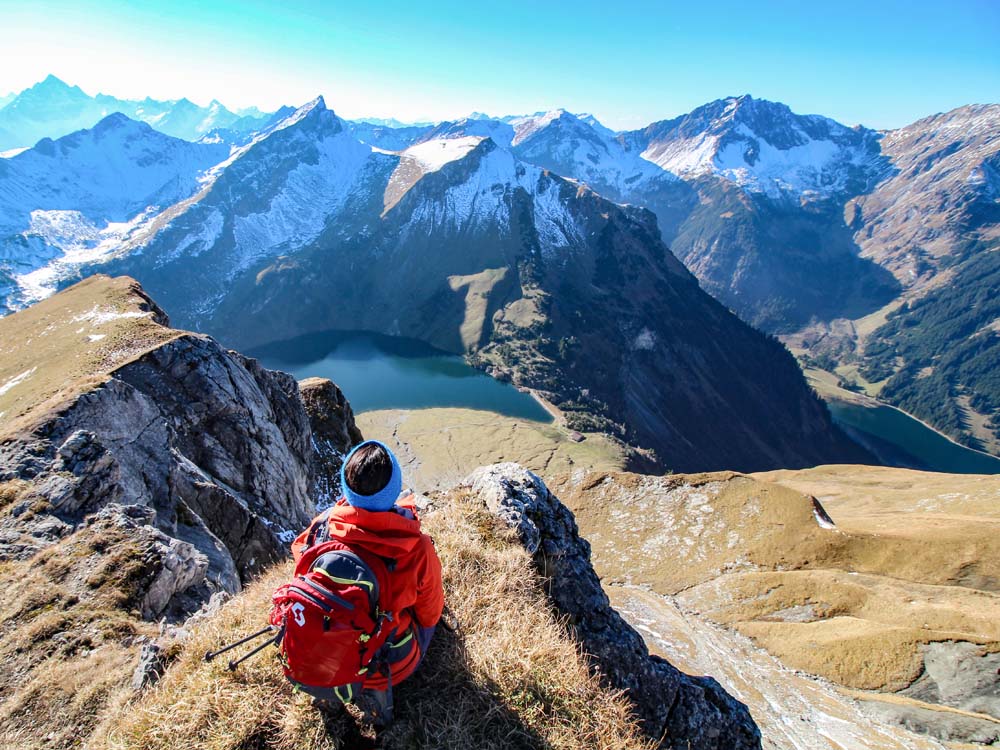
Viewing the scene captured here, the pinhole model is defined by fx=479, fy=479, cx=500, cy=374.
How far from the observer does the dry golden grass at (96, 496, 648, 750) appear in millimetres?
5867

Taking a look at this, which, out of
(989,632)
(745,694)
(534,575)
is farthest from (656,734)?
(989,632)

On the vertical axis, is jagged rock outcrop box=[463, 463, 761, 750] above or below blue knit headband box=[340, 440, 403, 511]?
below

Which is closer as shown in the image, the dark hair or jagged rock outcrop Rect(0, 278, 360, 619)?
the dark hair

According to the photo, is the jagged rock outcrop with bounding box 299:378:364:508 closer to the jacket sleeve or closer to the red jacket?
the jacket sleeve

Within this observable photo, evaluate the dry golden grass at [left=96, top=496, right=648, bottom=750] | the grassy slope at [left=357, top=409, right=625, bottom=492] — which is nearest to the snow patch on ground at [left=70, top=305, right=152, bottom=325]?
the dry golden grass at [left=96, top=496, right=648, bottom=750]

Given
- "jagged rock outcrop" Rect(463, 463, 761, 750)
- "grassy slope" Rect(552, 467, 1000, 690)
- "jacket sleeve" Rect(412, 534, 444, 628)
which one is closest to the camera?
"jacket sleeve" Rect(412, 534, 444, 628)

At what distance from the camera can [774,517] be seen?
48.0 m

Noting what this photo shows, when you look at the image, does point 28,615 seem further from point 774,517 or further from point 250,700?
point 774,517

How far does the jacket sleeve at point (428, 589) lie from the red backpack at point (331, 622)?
0.73 metres

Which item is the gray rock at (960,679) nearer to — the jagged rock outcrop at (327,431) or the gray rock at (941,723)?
the gray rock at (941,723)

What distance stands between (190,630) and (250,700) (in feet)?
9.27

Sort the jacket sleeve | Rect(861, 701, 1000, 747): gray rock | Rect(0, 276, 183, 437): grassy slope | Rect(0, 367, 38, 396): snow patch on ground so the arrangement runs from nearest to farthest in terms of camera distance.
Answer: the jacket sleeve → Rect(0, 276, 183, 437): grassy slope → Rect(861, 701, 1000, 747): gray rock → Rect(0, 367, 38, 396): snow patch on ground

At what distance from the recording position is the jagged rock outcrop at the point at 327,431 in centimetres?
4047

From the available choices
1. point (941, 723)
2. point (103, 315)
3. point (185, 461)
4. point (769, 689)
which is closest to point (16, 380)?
point (103, 315)
